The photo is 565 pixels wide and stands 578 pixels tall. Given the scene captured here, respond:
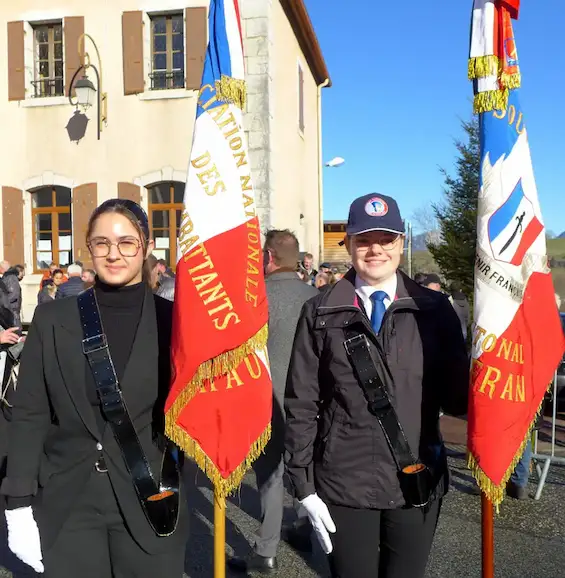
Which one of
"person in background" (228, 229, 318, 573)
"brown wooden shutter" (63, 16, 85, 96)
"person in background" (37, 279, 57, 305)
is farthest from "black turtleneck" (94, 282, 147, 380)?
"brown wooden shutter" (63, 16, 85, 96)

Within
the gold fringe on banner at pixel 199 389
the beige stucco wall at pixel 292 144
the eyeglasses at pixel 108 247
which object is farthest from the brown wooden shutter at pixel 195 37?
the eyeglasses at pixel 108 247

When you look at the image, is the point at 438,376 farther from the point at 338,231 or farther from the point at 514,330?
the point at 338,231

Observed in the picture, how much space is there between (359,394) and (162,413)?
0.78m

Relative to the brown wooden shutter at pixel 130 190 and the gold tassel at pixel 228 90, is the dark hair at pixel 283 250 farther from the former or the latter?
the brown wooden shutter at pixel 130 190

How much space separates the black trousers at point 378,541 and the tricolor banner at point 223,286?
2.16ft

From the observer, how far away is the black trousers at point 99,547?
80.3 inches

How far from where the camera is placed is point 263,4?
438 inches

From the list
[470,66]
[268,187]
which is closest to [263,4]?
[268,187]

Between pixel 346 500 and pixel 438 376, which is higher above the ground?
pixel 438 376

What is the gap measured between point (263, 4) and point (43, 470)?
10.9 metres

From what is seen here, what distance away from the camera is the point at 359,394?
221 cm

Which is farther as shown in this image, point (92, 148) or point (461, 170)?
point (461, 170)

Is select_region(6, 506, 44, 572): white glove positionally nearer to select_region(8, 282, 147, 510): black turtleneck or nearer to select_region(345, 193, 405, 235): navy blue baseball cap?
select_region(8, 282, 147, 510): black turtleneck

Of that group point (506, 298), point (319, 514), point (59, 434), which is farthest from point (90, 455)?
point (506, 298)
